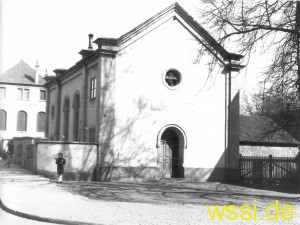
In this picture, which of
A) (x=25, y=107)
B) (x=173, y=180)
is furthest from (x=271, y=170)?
(x=25, y=107)

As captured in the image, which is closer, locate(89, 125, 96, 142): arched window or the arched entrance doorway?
locate(89, 125, 96, 142): arched window

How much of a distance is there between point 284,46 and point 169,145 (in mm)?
9875

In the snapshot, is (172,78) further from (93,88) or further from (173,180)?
(173,180)

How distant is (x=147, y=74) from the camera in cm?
2192

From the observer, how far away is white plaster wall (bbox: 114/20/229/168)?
21.4 meters

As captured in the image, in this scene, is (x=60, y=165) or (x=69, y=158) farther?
(x=69, y=158)

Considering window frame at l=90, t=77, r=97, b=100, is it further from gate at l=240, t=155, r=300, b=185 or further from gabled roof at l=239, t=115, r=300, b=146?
gabled roof at l=239, t=115, r=300, b=146

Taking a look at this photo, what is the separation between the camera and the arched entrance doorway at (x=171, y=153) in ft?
74.0

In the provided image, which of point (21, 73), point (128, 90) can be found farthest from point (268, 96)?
point (21, 73)

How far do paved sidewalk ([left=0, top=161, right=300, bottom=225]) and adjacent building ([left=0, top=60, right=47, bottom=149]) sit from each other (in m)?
31.7

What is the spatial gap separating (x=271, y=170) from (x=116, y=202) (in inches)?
519

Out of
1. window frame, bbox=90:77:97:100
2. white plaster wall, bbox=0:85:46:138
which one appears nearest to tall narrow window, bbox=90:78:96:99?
window frame, bbox=90:77:97:100

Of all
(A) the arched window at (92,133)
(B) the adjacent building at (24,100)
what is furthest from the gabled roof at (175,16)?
(B) the adjacent building at (24,100)

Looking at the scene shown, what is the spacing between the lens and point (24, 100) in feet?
173
